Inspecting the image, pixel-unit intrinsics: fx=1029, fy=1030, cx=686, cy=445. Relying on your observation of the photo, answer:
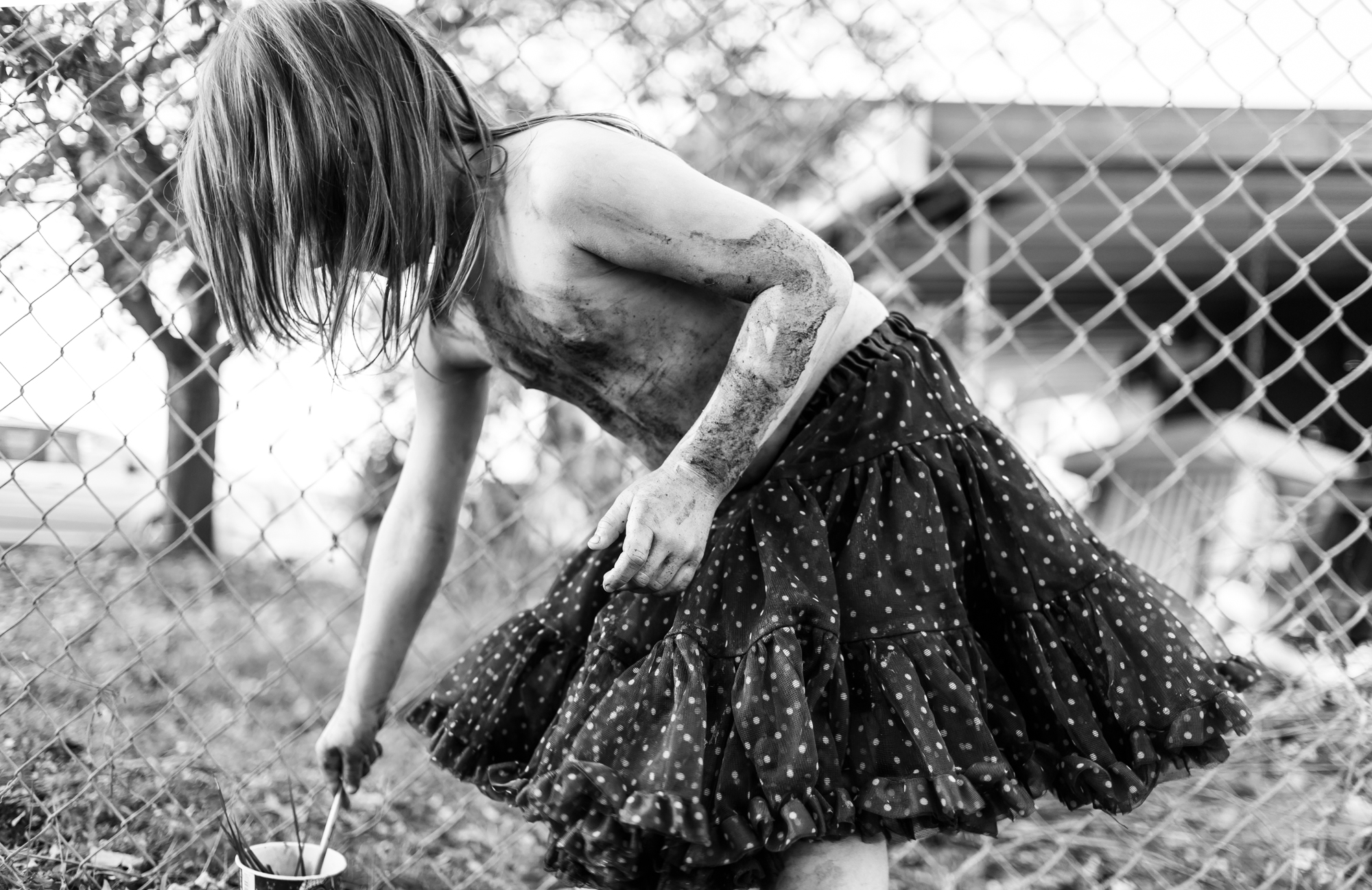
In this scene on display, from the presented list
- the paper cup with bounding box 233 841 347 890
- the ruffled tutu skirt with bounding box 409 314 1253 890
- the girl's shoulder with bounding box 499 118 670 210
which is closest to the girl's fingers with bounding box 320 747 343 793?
the paper cup with bounding box 233 841 347 890

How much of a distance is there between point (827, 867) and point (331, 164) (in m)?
0.99

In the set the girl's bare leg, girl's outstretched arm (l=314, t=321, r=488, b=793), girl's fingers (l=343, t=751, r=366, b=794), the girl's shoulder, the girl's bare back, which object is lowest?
the girl's bare leg

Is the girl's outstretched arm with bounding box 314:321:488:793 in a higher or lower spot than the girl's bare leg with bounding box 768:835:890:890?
higher

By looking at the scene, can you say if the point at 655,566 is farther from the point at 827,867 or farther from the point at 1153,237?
the point at 1153,237

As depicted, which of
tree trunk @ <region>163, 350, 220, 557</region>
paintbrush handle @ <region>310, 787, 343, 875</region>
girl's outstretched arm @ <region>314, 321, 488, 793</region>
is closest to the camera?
paintbrush handle @ <region>310, 787, 343, 875</region>

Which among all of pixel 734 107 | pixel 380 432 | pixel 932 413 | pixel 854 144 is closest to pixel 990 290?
pixel 854 144

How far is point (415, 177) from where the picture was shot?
122cm

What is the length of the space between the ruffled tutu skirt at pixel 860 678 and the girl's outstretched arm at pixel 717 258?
153mm

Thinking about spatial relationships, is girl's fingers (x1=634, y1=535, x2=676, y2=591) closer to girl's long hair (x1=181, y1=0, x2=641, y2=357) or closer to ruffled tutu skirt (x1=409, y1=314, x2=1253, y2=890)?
ruffled tutu skirt (x1=409, y1=314, x2=1253, y2=890)

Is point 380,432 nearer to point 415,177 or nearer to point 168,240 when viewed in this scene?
point 168,240

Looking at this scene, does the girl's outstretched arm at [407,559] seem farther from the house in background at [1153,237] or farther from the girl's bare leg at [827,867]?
the house in background at [1153,237]

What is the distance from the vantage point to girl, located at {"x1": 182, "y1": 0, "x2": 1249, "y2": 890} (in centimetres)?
110

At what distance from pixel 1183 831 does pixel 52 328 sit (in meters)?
2.29

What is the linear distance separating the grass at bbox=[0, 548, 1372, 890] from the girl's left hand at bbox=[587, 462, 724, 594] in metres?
1.02
